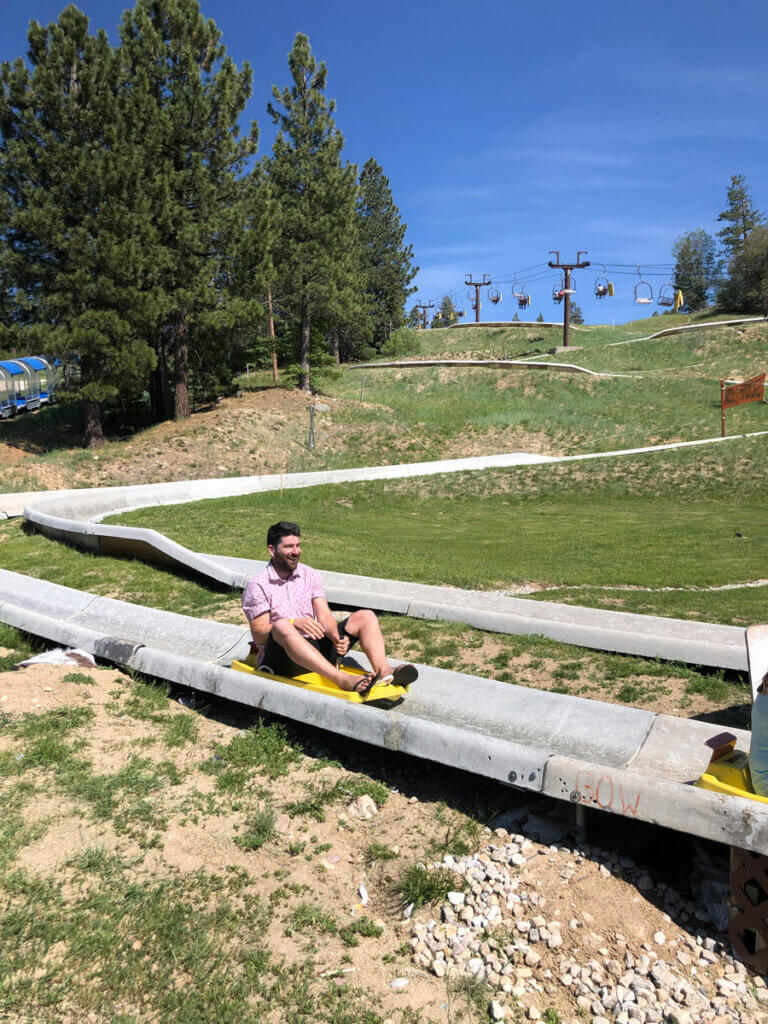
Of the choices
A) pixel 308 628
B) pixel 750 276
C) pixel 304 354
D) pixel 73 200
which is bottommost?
pixel 308 628

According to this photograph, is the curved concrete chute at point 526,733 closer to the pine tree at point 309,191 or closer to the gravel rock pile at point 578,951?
the gravel rock pile at point 578,951

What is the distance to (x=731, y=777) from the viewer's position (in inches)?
154

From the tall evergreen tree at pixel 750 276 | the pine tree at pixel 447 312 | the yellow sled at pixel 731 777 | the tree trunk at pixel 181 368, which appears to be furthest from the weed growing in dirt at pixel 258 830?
the pine tree at pixel 447 312

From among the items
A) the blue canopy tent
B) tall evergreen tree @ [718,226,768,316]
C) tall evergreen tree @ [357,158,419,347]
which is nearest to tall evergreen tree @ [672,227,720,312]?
tall evergreen tree @ [718,226,768,316]

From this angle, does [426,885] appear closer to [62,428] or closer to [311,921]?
[311,921]

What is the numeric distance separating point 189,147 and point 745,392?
2642cm

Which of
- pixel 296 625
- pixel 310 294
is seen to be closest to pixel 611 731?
pixel 296 625

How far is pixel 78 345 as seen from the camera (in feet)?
75.8

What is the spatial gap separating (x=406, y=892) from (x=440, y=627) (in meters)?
4.37

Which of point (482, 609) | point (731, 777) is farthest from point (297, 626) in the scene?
point (482, 609)

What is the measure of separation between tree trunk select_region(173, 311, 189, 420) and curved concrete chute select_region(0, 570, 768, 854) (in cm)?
2251

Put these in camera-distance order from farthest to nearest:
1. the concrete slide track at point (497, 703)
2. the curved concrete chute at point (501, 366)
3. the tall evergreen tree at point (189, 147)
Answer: the curved concrete chute at point (501, 366)
the tall evergreen tree at point (189, 147)
the concrete slide track at point (497, 703)

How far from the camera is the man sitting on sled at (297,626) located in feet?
17.9

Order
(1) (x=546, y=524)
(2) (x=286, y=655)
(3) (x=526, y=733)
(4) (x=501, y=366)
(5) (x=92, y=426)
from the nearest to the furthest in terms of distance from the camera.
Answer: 1. (3) (x=526, y=733)
2. (2) (x=286, y=655)
3. (1) (x=546, y=524)
4. (5) (x=92, y=426)
5. (4) (x=501, y=366)
